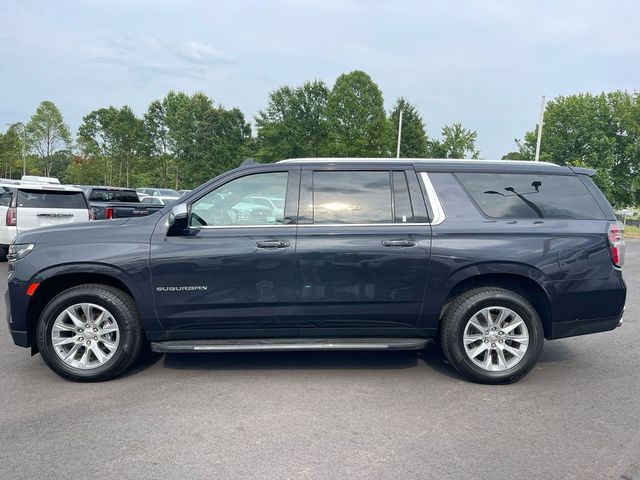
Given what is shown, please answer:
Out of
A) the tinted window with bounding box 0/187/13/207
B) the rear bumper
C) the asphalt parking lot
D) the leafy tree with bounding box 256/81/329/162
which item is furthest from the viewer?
the leafy tree with bounding box 256/81/329/162

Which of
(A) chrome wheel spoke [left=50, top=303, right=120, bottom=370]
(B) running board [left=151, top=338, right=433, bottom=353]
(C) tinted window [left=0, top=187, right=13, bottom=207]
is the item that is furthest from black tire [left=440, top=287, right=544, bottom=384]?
(C) tinted window [left=0, top=187, right=13, bottom=207]

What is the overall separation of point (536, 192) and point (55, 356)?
4553 mm

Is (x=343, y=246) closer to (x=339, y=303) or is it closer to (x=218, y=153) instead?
(x=339, y=303)

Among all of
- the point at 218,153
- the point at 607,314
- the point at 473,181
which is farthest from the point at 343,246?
the point at 218,153

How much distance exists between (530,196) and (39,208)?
30.5ft

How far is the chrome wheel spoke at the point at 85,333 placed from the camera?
13.6 feet

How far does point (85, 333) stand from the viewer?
13.7ft

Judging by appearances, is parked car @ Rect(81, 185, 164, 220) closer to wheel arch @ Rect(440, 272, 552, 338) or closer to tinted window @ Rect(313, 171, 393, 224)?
tinted window @ Rect(313, 171, 393, 224)

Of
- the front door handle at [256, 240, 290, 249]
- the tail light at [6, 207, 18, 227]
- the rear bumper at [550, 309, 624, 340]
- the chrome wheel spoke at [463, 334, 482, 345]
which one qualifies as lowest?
the chrome wheel spoke at [463, 334, 482, 345]

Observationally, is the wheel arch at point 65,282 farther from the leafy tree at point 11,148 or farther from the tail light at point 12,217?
the leafy tree at point 11,148

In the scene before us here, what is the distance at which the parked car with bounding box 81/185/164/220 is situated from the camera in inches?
474

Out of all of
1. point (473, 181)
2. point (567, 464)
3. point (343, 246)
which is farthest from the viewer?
point (473, 181)

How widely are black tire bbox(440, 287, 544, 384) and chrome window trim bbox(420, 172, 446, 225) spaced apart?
747mm

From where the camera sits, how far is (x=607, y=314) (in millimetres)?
4312
